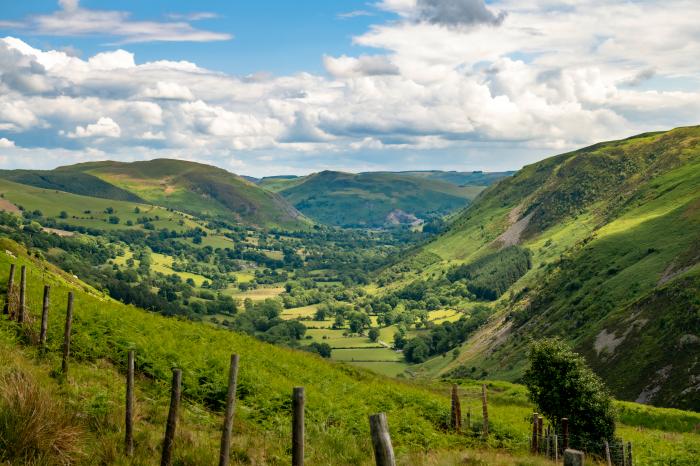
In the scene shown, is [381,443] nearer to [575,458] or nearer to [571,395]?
[575,458]

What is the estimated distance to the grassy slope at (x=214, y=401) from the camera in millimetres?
19828

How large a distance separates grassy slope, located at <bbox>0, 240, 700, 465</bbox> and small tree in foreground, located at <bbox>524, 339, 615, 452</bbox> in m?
2.89

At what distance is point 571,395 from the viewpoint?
45.1 meters

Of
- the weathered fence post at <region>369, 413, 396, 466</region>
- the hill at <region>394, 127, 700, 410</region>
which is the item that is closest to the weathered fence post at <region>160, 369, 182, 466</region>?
the weathered fence post at <region>369, 413, 396, 466</region>

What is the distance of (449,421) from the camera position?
37.9 metres

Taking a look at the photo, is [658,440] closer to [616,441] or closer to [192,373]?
[616,441]

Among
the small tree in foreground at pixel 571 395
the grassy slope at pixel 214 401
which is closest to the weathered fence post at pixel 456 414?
the grassy slope at pixel 214 401

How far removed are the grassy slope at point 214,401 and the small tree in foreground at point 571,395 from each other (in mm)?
2888

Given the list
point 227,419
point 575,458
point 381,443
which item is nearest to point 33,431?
point 227,419

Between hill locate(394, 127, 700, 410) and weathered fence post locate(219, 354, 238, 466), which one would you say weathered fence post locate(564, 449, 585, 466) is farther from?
hill locate(394, 127, 700, 410)

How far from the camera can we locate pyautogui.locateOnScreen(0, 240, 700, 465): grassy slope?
19.8 meters

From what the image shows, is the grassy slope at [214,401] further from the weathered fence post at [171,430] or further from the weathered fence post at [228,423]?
the weathered fence post at [228,423]

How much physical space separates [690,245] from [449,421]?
129 m

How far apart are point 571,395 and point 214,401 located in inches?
1152
